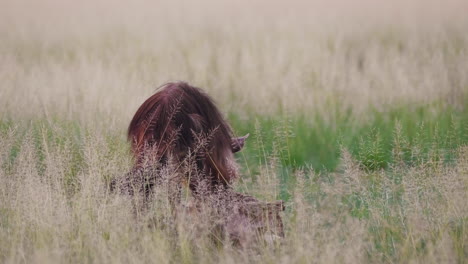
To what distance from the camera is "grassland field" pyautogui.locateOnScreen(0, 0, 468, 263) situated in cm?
312

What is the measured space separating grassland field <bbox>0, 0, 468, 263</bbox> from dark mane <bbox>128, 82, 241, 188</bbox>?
0.64ft

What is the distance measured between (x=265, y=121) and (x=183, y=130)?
8.15 feet

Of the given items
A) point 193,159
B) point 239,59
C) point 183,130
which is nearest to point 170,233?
point 193,159

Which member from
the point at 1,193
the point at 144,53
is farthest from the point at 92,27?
the point at 1,193

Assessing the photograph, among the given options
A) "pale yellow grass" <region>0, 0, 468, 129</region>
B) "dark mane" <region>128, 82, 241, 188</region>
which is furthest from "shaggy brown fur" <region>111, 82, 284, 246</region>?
"pale yellow grass" <region>0, 0, 468, 129</region>

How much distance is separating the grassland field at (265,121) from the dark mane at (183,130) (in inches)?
7.7

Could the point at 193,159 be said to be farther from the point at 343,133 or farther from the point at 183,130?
the point at 343,133

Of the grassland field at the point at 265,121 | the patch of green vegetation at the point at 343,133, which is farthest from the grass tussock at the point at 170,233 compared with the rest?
the patch of green vegetation at the point at 343,133

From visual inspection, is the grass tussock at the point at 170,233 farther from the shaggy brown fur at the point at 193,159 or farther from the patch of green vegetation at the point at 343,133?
the patch of green vegetation at the point at 343,133

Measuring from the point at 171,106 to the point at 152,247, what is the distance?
2.17 ft

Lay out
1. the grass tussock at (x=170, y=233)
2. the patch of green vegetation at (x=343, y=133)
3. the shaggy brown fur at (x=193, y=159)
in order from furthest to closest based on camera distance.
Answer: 1. the patch of green vegetation at (x=343, y=133)
2. the shaggy brown fur at (x=193, y=159)
3. the grass tussock at (x=170, y=233)

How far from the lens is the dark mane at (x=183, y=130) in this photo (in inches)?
127

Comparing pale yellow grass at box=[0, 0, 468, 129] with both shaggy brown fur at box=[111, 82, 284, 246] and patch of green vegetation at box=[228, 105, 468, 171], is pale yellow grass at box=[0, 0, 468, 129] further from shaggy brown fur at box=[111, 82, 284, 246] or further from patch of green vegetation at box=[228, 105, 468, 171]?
shaggy brown fur at box=[111, 82, 284, 246]

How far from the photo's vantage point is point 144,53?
686 cm
